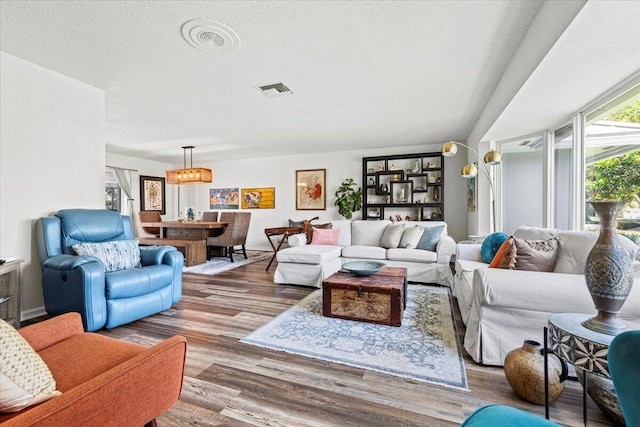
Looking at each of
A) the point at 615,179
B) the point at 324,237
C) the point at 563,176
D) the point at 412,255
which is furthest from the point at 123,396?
the point at 563,176

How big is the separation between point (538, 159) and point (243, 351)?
165 inches

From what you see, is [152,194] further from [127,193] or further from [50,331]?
[50,331]

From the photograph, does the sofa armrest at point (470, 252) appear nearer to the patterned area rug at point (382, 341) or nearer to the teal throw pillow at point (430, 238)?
the patterned area rug at point (382, 341)

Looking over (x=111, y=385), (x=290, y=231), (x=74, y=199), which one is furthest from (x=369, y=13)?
(x=290, y=231)

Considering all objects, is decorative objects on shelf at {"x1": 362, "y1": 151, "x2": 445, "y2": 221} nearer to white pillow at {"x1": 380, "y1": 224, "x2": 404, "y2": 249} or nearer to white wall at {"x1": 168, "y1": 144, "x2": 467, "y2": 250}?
white wall at {"x1": 168, "y1": 144, "x2": 467, "y2": 250}

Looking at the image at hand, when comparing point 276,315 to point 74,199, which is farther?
point 74,199

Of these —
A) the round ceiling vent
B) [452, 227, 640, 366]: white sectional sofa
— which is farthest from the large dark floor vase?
the round ceiling vent

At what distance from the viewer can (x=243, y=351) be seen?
2.10m

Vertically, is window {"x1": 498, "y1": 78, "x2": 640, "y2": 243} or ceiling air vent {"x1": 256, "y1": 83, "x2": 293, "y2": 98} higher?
ceiling air vent {"x1": 256, "y1": 83, "x2": 293, "y2": 98}

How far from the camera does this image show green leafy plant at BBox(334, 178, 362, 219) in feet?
21.0

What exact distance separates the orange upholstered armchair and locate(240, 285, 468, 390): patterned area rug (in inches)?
46.2

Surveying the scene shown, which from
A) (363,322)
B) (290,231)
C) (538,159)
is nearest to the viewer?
(363,322)

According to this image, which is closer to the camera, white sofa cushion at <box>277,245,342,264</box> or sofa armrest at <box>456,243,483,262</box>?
sofa armrest at <box>456,243,483,262</box>

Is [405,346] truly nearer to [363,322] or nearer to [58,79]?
[363,322]
